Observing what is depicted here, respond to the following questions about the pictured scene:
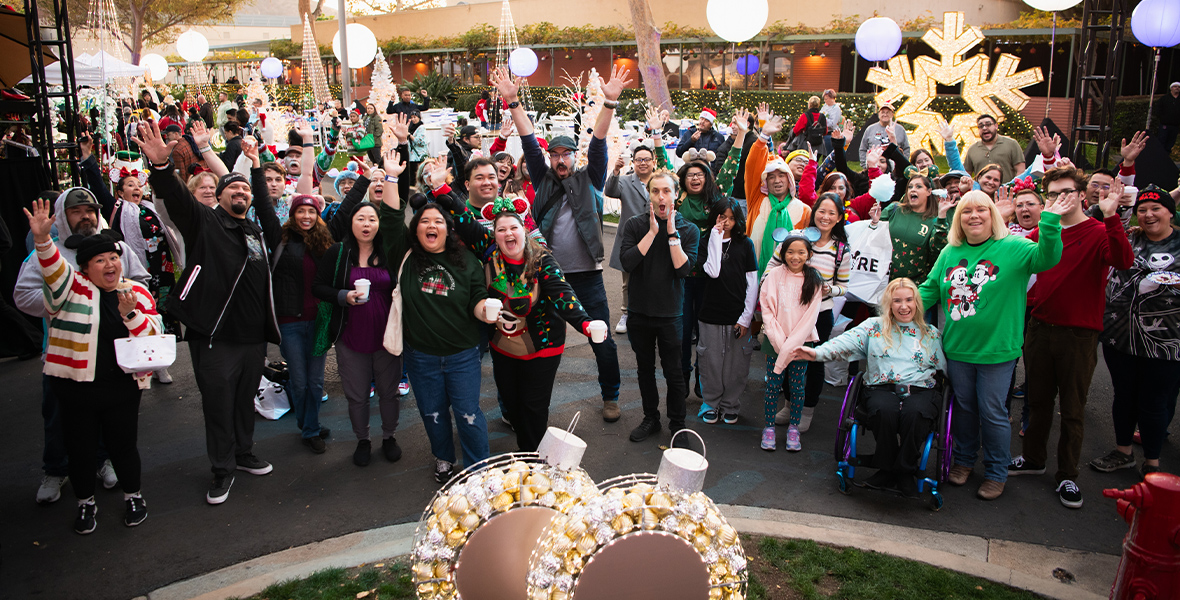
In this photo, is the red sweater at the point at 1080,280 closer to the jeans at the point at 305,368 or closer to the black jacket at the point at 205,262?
the jeans at the point at 305,368

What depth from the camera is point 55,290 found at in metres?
4.01

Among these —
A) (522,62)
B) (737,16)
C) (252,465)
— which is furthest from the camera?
(522,62)

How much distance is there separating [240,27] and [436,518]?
90.1 m

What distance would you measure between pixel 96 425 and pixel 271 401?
1796 mm

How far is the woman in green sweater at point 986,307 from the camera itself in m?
4.40

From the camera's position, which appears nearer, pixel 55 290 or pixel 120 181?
pixel 55 290

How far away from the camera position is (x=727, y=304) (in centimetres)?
548

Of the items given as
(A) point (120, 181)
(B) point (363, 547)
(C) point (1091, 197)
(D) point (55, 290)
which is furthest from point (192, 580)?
(C) point (1091, 197)

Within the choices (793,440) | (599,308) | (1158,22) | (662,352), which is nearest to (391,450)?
(599,308)

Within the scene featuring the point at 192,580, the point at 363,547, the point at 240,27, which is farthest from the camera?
the point at 240,27

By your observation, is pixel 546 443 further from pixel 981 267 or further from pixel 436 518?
pixel 981 267

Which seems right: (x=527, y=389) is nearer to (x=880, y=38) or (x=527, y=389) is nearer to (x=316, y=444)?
(x=316, y=444)

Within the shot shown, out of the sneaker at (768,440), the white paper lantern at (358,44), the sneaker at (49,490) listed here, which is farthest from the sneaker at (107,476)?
the white paper lantern at (358,44)

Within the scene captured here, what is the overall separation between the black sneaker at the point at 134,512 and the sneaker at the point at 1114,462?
18.8ft
